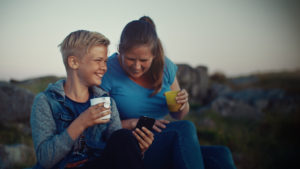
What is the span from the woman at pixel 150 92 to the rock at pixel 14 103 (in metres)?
2.45

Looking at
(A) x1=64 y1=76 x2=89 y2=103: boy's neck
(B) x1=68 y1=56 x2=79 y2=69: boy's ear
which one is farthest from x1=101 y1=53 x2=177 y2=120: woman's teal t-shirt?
A: (B) x1=68 y1=56 x2=79 y2=69: boy's ear

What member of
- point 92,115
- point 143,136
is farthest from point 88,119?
point 143,136

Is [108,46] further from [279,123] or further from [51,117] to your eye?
[279,123]

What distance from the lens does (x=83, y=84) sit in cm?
203

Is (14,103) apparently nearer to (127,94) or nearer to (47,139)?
(127,94)

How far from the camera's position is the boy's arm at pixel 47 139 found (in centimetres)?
158

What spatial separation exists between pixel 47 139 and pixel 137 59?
3.84 ft

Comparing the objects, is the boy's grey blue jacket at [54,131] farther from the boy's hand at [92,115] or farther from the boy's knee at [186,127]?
the boy's knee at [186,127]

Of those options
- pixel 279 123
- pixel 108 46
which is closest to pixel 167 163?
pixel 108 46

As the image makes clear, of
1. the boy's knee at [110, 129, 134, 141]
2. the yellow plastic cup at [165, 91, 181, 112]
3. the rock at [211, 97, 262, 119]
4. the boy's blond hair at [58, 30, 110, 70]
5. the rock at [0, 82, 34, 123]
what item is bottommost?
the rock at [211, 97, 262, 119]

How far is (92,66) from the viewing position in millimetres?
1972

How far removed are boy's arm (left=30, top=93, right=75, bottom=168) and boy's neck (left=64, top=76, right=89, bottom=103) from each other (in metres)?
0.28

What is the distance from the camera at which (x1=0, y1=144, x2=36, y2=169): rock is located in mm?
3244

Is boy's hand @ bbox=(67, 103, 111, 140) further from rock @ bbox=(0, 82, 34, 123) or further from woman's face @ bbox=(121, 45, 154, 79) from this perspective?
rock @ bbox=(0, 82, 34, 123)
